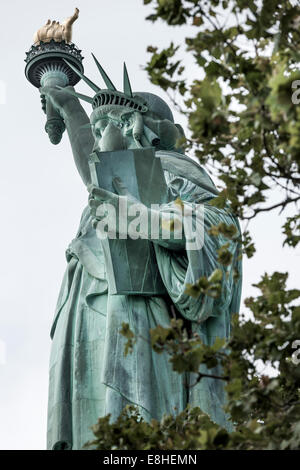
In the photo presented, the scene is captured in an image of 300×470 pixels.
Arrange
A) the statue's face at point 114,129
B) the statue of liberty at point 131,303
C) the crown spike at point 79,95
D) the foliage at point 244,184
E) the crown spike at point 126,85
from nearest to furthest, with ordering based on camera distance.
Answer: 1. the foliage at point 244,184
2. the statue of liberty at point 131,303
3. the statue's face at point 114,129
4. the crown spike at point 126,85
5. the crown spike at point 79,95

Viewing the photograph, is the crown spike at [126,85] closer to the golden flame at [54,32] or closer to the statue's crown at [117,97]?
the statue's crown at [117,97]

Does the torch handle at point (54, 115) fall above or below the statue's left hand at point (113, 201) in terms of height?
above

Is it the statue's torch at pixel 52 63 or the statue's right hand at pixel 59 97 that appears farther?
the statue's torch at pixel 52 63

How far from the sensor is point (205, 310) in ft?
38.1

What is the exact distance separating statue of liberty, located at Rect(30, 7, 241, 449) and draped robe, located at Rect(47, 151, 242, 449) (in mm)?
10

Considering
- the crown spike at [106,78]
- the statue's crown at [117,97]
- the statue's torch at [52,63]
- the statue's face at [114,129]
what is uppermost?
the statue's torch at [52,63]

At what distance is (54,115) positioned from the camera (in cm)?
1559

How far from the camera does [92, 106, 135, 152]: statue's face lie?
519 inches

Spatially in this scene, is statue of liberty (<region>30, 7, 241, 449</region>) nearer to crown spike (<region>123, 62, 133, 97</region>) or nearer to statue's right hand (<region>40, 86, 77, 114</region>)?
crown spike (<region>123, 62, 133, 97</region>)

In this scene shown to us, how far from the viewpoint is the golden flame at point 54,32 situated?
15852 mm

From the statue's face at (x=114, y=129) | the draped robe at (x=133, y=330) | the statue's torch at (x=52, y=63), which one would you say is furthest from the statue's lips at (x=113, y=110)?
the statue's torch at (x=52, y=63)

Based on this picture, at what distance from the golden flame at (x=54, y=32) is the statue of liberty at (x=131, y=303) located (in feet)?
7.55
